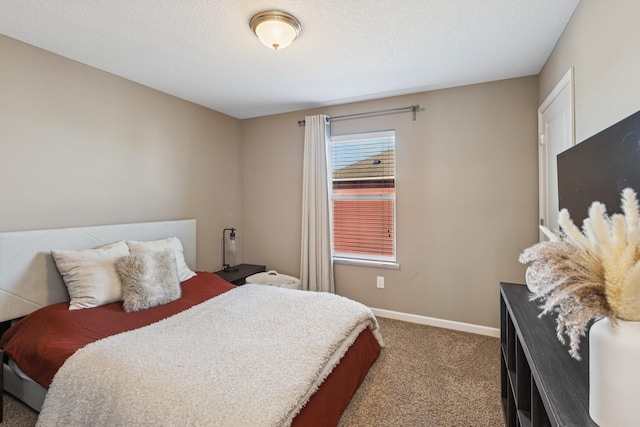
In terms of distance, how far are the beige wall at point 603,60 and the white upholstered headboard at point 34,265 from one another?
3398 mm

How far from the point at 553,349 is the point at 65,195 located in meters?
3.19

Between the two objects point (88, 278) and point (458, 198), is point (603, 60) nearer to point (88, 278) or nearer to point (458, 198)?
point (458, 198)

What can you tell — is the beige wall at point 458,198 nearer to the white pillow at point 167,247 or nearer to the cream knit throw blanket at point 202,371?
the cream knit throw blanket at point 202,371

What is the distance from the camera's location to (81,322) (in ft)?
6.03

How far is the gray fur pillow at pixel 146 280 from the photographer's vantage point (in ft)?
6.95

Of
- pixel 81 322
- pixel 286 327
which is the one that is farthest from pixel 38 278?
pixel 286 327

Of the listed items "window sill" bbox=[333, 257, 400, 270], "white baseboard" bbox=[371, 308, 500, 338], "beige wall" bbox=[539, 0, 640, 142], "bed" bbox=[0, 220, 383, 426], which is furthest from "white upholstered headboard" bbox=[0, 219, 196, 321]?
"beige wall" bbox=[539, 0, 640, 142]

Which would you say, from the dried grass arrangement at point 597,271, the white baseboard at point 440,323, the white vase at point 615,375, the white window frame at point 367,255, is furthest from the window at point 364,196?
the white vase at point 615,375

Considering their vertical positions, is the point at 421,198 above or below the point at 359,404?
above

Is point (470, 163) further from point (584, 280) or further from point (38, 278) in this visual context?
point (38, 278)

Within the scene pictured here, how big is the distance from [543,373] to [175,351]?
1.61m

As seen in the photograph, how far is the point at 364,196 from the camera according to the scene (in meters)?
3.50

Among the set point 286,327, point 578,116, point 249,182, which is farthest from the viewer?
point 249,182

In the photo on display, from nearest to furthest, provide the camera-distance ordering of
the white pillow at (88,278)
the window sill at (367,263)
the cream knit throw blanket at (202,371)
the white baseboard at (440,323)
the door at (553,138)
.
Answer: the cream knit throw blanket at (202,371) → the door at (553,138) → the white pillow at (88,278) → the white baseboard at (440,323) → the window sill at (367,263)
